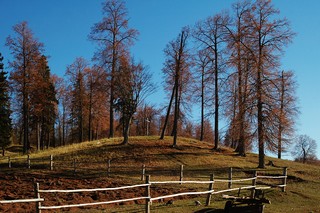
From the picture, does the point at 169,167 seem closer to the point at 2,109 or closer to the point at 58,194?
the point at 58,194

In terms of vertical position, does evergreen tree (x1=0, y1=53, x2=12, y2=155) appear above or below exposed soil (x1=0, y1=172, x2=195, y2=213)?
above

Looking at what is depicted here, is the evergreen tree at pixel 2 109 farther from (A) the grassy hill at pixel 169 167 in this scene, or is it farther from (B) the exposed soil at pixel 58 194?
(B) the exposed soil at pixel 58 194

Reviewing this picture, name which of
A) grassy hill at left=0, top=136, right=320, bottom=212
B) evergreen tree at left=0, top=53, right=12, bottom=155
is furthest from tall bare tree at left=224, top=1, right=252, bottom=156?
evergreen tree at left=0, top=53, right=12, bottom=155

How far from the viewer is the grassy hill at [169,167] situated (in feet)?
54.5

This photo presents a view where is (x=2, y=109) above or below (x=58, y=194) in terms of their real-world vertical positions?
above

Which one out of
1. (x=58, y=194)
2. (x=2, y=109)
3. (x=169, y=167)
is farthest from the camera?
(x=2, y=109)

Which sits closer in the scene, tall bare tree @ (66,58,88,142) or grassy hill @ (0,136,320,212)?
grassy hill @ (0,136,320,212)

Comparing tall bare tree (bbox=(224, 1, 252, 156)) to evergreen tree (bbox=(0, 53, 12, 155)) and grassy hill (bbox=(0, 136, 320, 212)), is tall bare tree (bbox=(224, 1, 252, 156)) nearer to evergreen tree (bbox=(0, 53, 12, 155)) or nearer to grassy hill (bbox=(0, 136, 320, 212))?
grassy hill (bbox=(0, 136, 320, 212))

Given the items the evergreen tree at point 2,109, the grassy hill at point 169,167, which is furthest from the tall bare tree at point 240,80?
the evergreen tree at point 2,109

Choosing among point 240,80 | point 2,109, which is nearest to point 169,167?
point 240,80

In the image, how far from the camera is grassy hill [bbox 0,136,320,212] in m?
16.6

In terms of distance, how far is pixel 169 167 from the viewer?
97.2ft

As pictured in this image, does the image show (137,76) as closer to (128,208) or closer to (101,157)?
(101,157)

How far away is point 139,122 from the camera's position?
262ft
